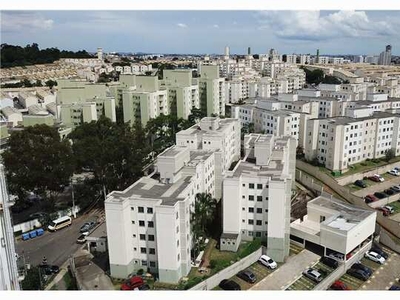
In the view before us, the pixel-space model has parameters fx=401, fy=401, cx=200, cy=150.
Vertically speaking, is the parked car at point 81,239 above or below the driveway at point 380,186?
below

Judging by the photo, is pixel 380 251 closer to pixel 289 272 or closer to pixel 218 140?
pixel 289 272

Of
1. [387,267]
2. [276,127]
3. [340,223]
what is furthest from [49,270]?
[276,127]

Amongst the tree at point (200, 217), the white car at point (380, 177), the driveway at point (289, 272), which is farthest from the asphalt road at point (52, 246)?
the white car at point (380, 177)

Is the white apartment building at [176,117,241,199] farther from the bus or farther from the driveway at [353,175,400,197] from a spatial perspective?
the driveway at [353,175,400,197]

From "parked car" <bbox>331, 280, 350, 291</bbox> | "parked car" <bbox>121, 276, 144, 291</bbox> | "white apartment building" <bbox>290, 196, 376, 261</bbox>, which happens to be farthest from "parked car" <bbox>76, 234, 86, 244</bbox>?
"parked car" <bbox>331, 280, 350, 291</bbox>

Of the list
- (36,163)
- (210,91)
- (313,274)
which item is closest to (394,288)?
(313,274)

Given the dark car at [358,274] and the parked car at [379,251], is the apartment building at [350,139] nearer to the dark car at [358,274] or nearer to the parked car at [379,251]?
the parked car at [379,251]
